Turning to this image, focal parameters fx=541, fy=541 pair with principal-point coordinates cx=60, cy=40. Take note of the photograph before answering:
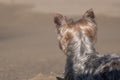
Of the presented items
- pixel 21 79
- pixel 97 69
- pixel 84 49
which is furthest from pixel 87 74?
pixel 21 79

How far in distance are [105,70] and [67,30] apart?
116 inches

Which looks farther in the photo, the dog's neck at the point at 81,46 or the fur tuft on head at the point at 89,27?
the fur tuft on head at the point at 89,27

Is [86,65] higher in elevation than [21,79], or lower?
higher

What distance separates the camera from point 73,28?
52.9 ft

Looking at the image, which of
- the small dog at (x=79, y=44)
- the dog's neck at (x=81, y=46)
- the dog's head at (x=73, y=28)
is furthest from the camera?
the dog's head at (x=73, y=28)

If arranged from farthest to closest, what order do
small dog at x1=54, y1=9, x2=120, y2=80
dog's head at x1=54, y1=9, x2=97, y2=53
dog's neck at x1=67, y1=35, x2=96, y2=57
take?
1. dog's head at x1=54, y1=9, x2=97, y2=53
2. dog's neck at x1=67, y1=35, x2=96, y2=57
3. small dog at x1=54, y1=9, x2=120, y2=80

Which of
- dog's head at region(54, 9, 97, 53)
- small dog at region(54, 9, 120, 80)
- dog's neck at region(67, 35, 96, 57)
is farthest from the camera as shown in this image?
dog's head at region(54, 9, 97, 53)

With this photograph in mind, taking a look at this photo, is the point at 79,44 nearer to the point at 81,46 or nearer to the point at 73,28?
the point at 81,46

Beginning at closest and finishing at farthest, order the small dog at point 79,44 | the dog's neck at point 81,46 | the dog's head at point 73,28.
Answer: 1. the small dog at point 79,44
2. the dog's neck at point 81,46
3. the dog's head at point 73,28

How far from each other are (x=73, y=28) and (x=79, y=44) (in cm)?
51

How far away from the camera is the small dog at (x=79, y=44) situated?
15141 mm

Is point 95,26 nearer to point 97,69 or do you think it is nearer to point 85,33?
point 85,33

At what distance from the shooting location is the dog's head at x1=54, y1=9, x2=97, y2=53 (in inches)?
Answer: 634

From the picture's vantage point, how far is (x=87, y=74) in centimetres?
1458
